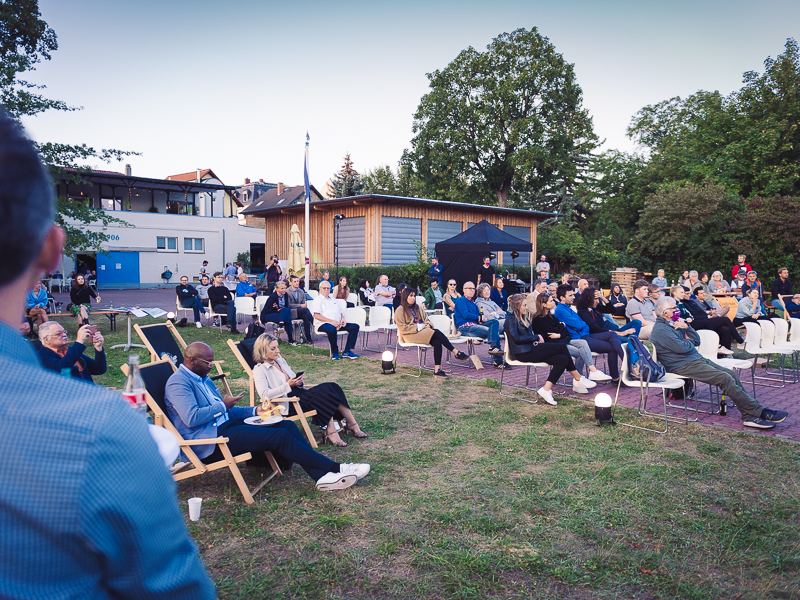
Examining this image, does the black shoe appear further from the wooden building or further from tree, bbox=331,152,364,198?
tree, bbox=331,152,364,198

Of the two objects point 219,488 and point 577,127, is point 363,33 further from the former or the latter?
point 577,127

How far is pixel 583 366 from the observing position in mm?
8539

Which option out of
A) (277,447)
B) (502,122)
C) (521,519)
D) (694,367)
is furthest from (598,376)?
(502,122)

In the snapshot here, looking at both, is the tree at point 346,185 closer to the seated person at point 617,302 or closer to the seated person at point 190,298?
the seated person at point 190,298

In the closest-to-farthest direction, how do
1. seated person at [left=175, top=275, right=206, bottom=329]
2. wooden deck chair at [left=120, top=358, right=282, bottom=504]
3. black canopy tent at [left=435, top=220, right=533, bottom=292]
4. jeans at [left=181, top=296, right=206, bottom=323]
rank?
wooden deck chair at [left=120, top=358, right=282, bottom=504] < jeans at [left=181, top=296, right=206, bottom=323] < seated person at [left=175, top=275, right=206, bottom=329] < black canopy tent at [left=435, top=220, right=533, bottom=292]

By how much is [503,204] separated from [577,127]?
7011 millimetres

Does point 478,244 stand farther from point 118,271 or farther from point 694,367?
point 118,271

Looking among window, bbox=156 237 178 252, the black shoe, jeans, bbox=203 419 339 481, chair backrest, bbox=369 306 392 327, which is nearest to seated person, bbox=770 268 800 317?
the black shoe

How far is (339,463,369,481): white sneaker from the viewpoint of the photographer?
427cm

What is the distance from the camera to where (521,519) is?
3752 mm

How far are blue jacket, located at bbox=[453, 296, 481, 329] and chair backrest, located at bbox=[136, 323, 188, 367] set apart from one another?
195 inches

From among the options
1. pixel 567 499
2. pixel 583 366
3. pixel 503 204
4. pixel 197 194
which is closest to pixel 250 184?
pixel 197 194

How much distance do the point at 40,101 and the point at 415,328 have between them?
9.46 metres

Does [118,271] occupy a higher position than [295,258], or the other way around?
[295,258]
